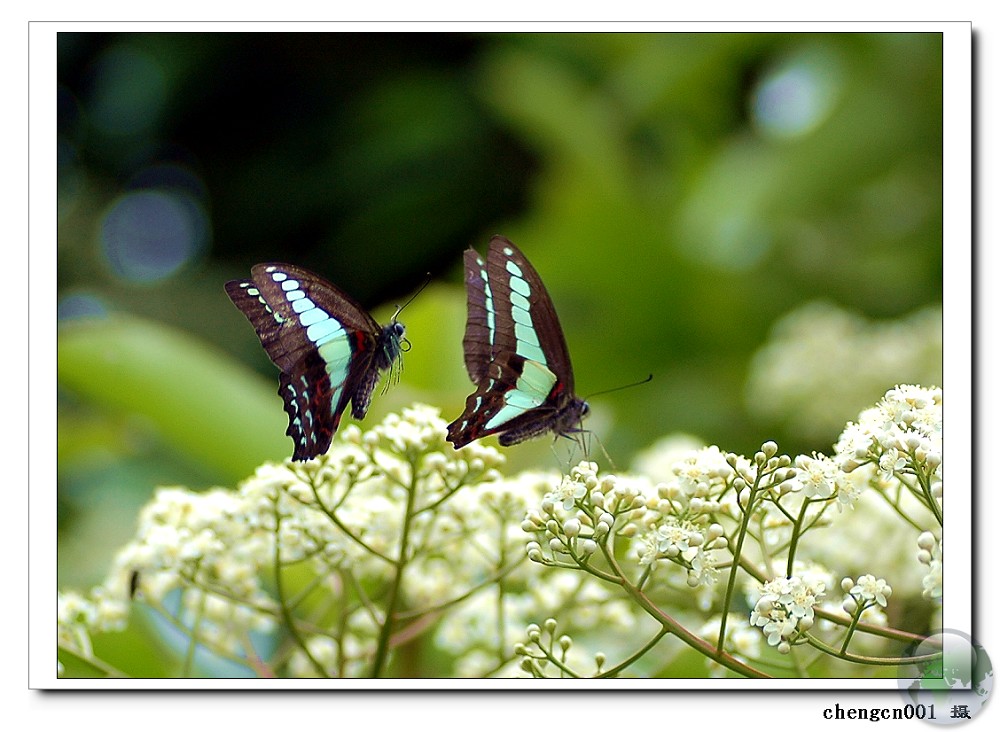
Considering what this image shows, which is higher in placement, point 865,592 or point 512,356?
point 512,356

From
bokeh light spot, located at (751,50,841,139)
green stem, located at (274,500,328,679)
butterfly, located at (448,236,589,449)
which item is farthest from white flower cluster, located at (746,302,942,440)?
green stem, located at (274,500,328,679)

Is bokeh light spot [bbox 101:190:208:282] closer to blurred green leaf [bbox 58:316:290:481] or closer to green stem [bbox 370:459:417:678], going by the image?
blurred green leaf [bbox 58:316:290:481]

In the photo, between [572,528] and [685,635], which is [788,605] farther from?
[572,528]

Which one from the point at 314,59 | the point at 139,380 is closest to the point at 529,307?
the point at 139,380

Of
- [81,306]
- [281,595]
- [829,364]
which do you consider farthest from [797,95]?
[281,595]

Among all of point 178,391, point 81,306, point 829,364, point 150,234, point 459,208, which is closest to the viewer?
point 178,391
